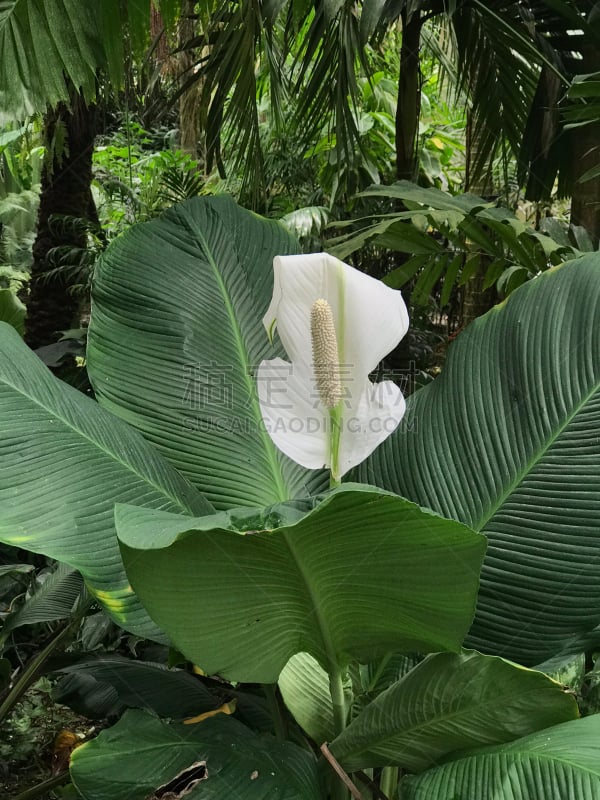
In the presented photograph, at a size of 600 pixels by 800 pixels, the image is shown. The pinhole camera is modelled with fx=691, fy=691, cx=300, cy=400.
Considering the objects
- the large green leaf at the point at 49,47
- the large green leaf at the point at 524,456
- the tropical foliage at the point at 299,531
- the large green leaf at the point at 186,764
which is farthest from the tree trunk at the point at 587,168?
the large green leaf at the point at 186,764

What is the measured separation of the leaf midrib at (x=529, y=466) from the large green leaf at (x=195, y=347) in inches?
9.4

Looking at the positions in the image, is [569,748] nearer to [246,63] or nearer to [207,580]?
[207,580]

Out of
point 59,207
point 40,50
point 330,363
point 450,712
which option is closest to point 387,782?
point 450,712

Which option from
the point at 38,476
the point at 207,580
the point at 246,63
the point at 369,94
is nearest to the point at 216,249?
the point at 38,476

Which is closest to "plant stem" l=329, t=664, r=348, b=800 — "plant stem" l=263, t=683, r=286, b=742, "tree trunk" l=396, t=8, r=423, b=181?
"plant stem" l=263, t=683, r=286, b=742

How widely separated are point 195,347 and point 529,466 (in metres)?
0.44

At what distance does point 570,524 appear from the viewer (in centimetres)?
69

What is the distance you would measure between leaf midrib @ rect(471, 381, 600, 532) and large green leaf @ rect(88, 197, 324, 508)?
0.24 m

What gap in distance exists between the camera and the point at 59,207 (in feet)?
8.17

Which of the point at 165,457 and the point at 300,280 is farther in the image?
the point at 165,457

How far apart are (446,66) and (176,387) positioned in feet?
7.78

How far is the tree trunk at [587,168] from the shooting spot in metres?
1.67

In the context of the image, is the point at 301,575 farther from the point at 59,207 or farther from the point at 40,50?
the point at 59,207

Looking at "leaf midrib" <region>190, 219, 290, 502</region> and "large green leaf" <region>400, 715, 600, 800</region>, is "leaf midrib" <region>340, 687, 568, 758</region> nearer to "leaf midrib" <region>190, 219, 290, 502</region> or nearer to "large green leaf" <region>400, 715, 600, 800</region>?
"large green leaf" <region>400, 715, 600, 800</region>
